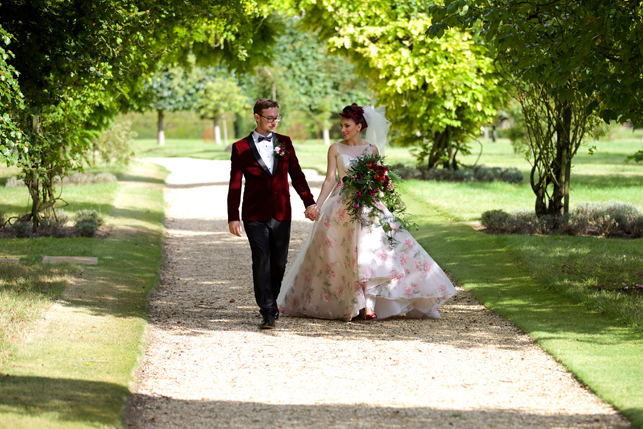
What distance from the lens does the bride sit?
23.0 feet

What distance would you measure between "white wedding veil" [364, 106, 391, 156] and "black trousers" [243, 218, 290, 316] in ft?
4.63

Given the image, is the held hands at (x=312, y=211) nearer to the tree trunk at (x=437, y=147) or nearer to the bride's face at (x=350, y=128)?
the bride's face at (x=350, y=128)

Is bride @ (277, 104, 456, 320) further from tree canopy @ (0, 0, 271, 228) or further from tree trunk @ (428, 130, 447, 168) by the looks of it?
tree trunk @ (428, 130, 447, 168)

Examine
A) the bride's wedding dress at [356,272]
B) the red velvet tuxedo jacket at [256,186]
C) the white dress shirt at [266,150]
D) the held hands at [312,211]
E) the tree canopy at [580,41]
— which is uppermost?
the tree canopy at [580,41]

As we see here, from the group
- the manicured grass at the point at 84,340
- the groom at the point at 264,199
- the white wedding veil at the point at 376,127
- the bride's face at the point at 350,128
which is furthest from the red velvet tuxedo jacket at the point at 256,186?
the manicured grass at the point at 84,340

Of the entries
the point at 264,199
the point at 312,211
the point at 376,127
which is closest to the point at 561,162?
the point at 376,127

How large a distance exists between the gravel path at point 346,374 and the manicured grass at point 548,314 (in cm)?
15

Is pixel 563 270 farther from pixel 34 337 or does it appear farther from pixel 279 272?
pixel 34 337

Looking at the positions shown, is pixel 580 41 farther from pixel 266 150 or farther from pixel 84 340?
pixel 84 340

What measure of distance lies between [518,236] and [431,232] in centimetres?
163

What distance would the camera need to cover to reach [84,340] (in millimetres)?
6062

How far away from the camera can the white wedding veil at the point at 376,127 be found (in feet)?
24.6

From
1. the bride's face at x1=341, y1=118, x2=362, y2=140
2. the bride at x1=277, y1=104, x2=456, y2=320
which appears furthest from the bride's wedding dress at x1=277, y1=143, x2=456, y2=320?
the bride's face at x1=341, y1=118, x2=362, y2=140

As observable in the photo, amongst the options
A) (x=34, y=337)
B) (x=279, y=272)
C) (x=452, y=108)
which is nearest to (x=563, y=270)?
(x=279, y=272)
